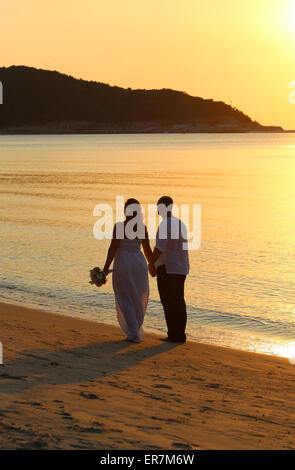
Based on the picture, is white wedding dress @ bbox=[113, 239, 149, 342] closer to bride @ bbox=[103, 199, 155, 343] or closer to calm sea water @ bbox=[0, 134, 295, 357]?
bride @ bbox=[103, 199, 155, 343]

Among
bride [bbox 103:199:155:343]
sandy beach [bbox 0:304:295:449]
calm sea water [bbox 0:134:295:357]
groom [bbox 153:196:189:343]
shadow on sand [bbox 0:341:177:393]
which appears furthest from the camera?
calm sea water [bbox 0:134:295:357]

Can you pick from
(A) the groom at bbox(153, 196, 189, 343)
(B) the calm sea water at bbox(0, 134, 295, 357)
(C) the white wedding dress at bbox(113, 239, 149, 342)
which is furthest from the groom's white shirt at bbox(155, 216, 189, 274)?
(B) the calm sea water at bbox(0, 134, 295, 357)

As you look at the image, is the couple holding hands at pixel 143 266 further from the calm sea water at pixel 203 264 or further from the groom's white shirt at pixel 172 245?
the calm sea water at pixel 203 264

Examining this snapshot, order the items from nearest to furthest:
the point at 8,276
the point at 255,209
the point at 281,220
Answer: the point at 8,276 < the point at 281,220 < the point at 255,209

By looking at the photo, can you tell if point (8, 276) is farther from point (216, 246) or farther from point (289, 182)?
point (289, 182)

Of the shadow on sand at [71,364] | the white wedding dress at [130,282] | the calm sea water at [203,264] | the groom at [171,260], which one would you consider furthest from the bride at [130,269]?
the calm sea water at [203,264]

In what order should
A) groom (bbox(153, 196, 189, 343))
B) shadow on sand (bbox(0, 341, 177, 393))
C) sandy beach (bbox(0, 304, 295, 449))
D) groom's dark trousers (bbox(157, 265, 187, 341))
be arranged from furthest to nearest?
groom's dark trousers (bbox(157, 265, 187, 341)) → groom (bbox(153, 196, 189, 343)) → shadow on sand (bbox(0, 341, 177, 393)) → sandy beach (bbox(0, 304, 295, 449))

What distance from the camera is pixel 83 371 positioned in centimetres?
746

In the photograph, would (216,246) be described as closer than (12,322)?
No

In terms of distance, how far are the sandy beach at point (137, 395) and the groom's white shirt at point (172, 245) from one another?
1.07 meters

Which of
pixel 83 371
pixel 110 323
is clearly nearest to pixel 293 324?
pixel 110 323

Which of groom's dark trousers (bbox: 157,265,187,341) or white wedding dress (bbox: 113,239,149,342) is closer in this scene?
white wedding dress (bbox: 113,239,149,342)

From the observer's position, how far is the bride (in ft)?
28.2

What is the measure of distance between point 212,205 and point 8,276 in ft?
67.3
